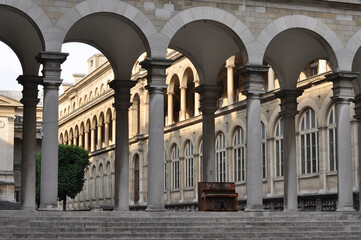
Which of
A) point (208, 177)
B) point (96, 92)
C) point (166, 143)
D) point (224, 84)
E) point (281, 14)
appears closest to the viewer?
point (281, 14)

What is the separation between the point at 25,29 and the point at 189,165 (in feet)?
106

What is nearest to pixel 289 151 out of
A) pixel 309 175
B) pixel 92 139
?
pixel 309 175

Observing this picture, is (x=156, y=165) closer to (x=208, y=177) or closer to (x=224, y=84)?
(x=208, y=177)

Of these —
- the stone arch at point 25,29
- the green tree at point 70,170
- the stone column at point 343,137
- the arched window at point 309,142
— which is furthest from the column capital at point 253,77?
the green tree at point 70,170

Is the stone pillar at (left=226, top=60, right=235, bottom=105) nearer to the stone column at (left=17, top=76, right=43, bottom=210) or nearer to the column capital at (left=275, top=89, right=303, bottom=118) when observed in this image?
the column capital at (left=275, top=89, right=303, bottom=118)

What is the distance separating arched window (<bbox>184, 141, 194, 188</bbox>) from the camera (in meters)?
61.1

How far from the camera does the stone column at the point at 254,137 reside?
29641 millimetres

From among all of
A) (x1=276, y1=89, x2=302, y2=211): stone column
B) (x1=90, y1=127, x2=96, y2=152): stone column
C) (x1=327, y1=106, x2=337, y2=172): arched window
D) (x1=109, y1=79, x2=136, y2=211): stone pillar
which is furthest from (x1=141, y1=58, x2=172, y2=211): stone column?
(x1=90, y1=127, x2=96, y2=152): stone column

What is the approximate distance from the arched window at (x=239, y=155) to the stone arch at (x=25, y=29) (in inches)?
937

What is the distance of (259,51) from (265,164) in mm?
21684

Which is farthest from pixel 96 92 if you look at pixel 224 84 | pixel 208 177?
pixel 208 177

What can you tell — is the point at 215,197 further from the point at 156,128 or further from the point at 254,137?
the point at 156,128

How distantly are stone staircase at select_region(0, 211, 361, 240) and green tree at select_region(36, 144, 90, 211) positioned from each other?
148 ft

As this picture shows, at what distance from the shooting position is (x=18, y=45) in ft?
106
